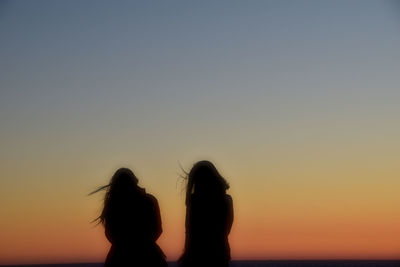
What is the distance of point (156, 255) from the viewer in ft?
38.0

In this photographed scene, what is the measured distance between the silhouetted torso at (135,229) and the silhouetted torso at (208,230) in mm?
1031

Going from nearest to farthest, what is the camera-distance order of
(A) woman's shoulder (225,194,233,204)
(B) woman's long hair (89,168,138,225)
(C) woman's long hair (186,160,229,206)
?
(C) woman's long hair (186,160,229,206) < (A) woman's shoulder (225,194,233,204) < (B) woman's long hair (89,168,138,225)

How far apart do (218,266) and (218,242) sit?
312mm

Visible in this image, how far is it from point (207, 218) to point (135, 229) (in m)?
1.57

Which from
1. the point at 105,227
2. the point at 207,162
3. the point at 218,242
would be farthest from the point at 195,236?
the point at 105,227

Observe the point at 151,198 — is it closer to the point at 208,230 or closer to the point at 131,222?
the point at 131,222

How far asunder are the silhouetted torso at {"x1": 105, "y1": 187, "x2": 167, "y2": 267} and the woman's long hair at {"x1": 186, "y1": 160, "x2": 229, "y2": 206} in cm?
130

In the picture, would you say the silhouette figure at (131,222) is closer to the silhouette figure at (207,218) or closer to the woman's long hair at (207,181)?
the silhouette figure at (207,218)

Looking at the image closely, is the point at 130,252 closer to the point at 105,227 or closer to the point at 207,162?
the point at 105,227

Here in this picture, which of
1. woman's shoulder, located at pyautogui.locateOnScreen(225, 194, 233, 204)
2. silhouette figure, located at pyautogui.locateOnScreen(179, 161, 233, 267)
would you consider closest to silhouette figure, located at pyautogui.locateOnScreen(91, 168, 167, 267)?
silhouette figure, located at pyautogui.locateOnScreen(179, 161, 233, 267)

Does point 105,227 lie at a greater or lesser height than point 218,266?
greater

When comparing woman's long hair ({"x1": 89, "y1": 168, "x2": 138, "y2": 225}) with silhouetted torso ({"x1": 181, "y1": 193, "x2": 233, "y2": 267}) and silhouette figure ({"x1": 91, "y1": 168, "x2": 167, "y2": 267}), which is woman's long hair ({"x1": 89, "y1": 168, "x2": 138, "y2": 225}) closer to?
silhouette figure ({"x1": 91, "y1": 168, "x2": 167, "y2": 267})

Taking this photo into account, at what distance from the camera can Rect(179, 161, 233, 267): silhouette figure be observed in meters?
10.4

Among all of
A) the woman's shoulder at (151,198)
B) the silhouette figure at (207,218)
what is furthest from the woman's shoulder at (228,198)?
the woman's shoulder at (151,198)
